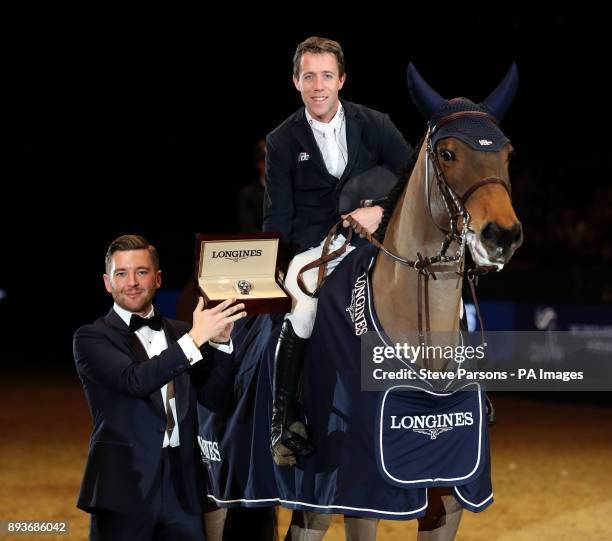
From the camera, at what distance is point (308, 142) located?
354 cm

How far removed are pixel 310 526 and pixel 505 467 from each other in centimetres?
336

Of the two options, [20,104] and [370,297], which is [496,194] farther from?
[20,104]

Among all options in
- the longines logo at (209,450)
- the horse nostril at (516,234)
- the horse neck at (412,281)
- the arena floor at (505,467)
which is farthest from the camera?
the arena floor at (505,467)

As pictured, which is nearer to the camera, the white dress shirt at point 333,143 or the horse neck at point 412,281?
the horse neck at point 412,281

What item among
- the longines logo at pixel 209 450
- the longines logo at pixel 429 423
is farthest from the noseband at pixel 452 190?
the longines logo at pixel 209 450

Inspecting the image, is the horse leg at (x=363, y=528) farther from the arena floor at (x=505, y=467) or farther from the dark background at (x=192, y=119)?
the dark background at (x=192, y=119)

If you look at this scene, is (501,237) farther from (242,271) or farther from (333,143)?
(333,143)

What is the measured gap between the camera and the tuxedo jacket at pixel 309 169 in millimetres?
3555

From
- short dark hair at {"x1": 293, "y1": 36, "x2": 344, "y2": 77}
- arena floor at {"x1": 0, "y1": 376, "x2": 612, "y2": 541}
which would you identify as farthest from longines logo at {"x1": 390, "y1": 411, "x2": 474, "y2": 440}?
arena floor at {"x1": 0, "y1": 376, "x2": 612, "y2": 541}

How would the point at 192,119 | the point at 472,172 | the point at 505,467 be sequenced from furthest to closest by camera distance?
1. the point at 192,119
2. the point at 505,467
3. the point at 472,172

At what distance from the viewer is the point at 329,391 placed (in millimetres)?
3324

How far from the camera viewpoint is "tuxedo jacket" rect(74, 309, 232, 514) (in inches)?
126

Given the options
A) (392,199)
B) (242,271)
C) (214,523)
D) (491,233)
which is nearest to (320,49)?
(392,199)

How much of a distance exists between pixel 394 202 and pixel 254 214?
3737 mm
